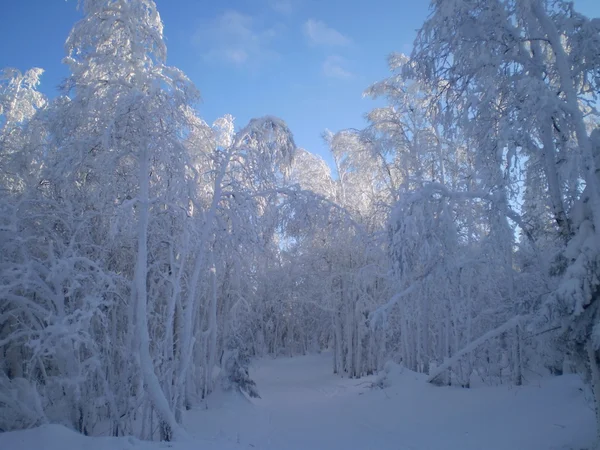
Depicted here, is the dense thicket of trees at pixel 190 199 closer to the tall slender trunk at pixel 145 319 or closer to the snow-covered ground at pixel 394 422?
the tall slender trunk at pixel 145 319

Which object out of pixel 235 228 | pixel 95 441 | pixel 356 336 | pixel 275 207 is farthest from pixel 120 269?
pixel 356 336

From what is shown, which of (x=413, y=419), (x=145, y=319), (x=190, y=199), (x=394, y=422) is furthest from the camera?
(x=394, y=422)

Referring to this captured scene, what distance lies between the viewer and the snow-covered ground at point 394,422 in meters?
6.32

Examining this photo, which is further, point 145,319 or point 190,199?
point 190,199

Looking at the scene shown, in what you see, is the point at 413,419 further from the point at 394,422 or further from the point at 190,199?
the point at 190,199

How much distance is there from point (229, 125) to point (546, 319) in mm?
17224

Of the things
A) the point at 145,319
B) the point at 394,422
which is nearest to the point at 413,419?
the point at 394,422

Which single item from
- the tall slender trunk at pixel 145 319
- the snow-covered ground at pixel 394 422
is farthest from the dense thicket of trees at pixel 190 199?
the snow-covered ground at pixel 394 422

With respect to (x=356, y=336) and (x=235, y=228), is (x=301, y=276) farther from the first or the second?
(x=235, y=228)

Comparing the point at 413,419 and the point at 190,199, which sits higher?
the point at 190,199

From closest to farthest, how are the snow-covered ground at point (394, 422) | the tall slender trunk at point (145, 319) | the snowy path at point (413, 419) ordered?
the snow-covered ground at point (394, 422)
the tall slender trunk at point (145, 319)
the snowy path at point (413, 419)

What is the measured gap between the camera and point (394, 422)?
34.6ft

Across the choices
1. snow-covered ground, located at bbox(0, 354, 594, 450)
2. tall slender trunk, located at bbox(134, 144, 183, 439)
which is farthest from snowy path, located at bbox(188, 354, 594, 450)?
tall slender trunk, located at bbox(134, 144, 183, 439)

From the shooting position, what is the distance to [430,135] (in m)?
15.1
